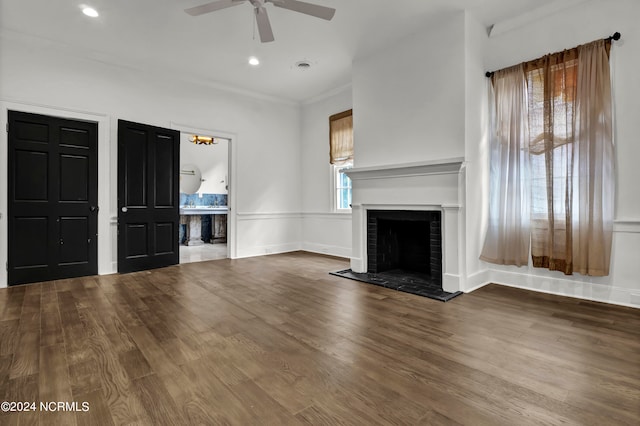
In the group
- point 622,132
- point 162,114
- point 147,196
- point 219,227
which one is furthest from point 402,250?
point 219,227

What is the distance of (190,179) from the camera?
830cm

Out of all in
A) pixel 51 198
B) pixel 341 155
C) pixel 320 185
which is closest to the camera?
pixel 51 198

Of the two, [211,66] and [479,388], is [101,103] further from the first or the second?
[479,388]

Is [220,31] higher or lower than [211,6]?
higher

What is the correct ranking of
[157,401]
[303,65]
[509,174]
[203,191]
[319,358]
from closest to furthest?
[157,401] < [319,358] < [509,174] < [303,65] < [203,191]

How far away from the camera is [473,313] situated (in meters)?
2.87

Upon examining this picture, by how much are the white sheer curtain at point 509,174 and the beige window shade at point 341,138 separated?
93.0 inches

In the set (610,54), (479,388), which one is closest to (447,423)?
(479,388)

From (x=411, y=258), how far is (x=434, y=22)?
2998 millimetres

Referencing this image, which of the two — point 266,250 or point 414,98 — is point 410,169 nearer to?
point 414,98

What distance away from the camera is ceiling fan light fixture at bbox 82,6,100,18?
3422 mm

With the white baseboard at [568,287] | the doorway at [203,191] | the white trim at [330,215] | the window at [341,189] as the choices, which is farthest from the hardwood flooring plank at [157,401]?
the doorway at [203,191]

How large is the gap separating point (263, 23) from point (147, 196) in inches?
122

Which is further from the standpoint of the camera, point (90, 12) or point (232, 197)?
point (232, 197)
